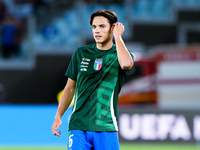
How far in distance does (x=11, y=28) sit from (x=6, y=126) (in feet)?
17.7

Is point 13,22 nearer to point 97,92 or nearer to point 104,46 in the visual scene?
point 104,46

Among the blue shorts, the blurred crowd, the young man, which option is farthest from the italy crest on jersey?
the blurred crowd

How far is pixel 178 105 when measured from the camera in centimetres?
1494

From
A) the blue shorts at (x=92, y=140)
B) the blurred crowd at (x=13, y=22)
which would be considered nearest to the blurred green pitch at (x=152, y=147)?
the blurred crowd at (x=13, y=22)

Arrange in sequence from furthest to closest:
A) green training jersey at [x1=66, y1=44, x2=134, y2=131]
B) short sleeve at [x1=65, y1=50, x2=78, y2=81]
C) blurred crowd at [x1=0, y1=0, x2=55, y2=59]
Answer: blurred crowd at [x1=0, y1=0, x2=55, y2=59], short sleeve at [x1=65, y1=50, x2=78, y2=81], green training jersey at [x1=66, y1=44, x2=134, y2=131]

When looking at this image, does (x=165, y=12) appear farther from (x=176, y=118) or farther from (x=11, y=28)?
(x=176, y=118)

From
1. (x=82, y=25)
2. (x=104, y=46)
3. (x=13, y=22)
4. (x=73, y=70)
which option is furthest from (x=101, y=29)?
(x=82, y=25)

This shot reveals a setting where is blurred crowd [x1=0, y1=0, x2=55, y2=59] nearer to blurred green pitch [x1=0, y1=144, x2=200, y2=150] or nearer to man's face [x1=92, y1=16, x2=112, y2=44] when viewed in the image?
blurred green pitch [x1=0, y1=144, x2=200, y2=150]

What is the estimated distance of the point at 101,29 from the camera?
4.19m

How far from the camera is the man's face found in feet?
13.7

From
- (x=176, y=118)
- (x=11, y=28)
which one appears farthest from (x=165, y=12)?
(x=176, y=118)

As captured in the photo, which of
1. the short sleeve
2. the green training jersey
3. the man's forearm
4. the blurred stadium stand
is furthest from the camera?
the blurred stadium stand

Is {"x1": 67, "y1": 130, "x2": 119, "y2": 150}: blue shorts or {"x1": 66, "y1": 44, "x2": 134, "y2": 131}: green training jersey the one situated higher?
{"x1": 66, "y1": 44, "x2": 134, "y2": 131}: green training jersey

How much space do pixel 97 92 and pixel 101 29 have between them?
52 cm
